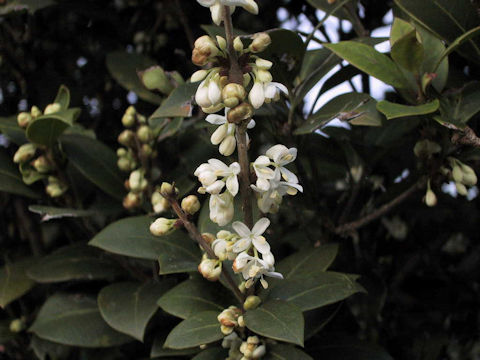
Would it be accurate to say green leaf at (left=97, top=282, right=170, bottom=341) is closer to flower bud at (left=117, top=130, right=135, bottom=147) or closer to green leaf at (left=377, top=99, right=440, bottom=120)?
flower bud at (left=117, top=130, right=135, bottom=147)

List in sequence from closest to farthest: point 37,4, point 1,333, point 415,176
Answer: point 415,176, point 37,4, point 1,333

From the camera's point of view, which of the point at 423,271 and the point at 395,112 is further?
the point at 423,271

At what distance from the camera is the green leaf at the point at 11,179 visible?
1.39 meters

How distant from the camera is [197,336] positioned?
984mm

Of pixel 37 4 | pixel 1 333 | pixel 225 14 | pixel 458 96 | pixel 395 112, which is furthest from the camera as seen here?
pixel 1 333

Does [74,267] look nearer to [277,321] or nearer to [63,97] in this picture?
[63,97]

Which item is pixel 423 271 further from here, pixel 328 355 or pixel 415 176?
pixel 328 355

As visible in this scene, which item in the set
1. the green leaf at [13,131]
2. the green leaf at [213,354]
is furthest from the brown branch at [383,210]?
the green leaf at [13,131]

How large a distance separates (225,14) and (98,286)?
36.2 inches

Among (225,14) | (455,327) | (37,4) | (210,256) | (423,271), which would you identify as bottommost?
(455,327)

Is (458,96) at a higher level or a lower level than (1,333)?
higher

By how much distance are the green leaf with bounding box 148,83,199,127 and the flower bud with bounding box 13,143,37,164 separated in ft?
1.30

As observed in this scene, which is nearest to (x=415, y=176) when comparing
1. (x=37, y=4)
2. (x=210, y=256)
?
(x=210, y=256)

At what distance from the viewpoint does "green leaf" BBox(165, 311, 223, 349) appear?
97cm
